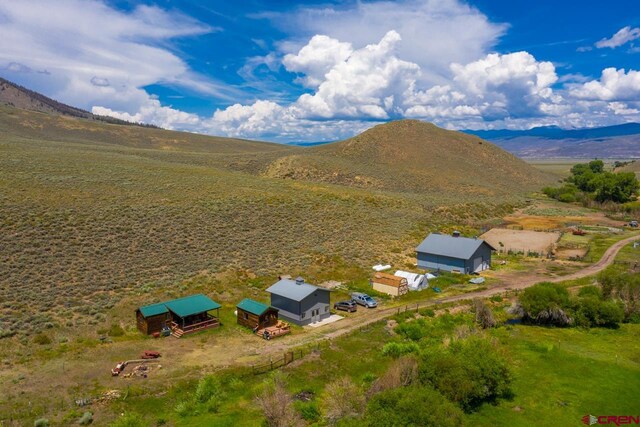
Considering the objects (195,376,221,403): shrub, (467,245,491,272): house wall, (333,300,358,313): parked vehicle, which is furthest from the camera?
(467,245,491,272): house wall

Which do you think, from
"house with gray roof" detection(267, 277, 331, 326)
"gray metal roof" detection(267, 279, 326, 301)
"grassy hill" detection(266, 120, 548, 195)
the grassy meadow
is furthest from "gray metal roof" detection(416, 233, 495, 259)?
"grassy hill" detection(266, 120, 548, 195)

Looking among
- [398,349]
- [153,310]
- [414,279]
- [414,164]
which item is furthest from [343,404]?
[414,164]

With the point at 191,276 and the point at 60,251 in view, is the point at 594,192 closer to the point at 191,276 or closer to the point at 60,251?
the point at 191,276

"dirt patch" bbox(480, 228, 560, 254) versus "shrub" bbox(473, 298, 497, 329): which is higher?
"dirt patch" bbox(480, 228, 560, 254)

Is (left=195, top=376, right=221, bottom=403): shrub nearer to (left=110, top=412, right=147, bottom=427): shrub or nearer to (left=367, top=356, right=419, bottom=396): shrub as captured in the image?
(left=110, top=412, right=147, bottom=427): shrub

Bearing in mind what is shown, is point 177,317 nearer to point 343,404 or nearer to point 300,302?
point 300,302

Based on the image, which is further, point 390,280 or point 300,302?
point 390,280
